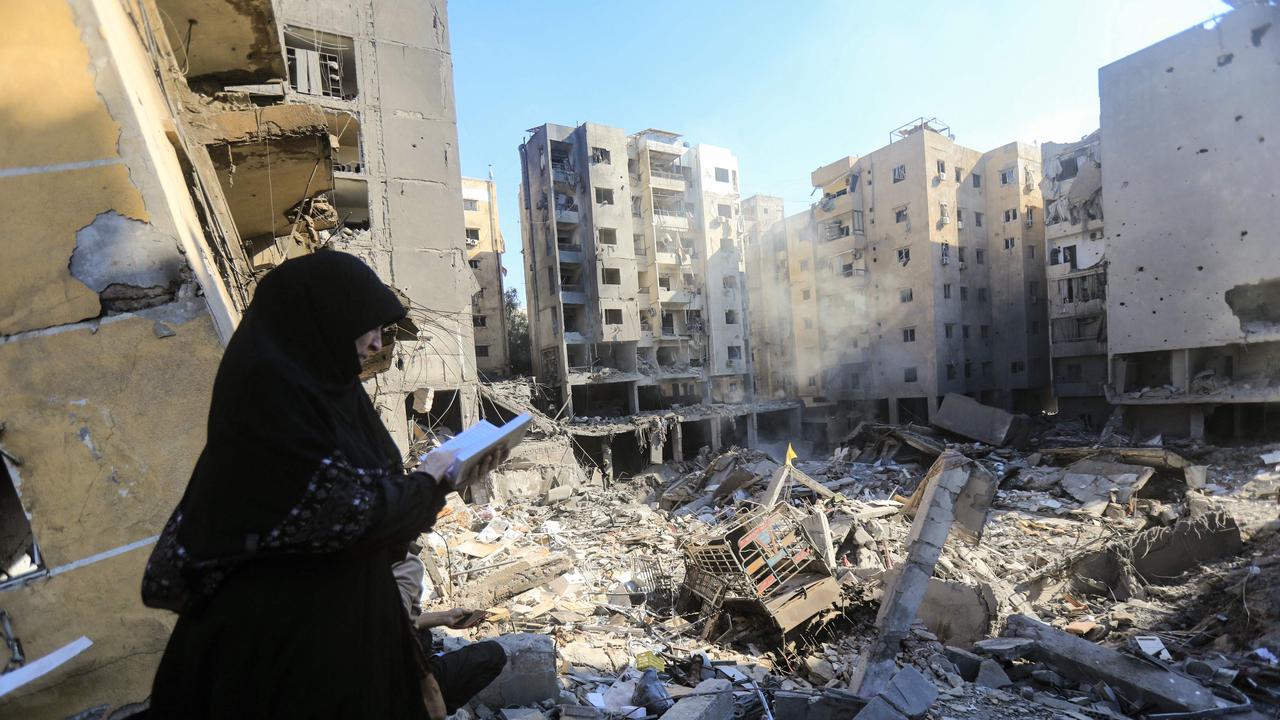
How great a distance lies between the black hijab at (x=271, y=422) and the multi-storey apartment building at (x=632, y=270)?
28658 mm

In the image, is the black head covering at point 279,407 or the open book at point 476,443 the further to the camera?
the open book at point 476,443

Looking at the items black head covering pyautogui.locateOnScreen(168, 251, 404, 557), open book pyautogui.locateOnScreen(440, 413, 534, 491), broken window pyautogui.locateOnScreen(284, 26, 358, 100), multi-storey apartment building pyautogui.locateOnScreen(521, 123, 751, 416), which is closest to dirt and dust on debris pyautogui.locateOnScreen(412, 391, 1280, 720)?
open book pyautogui.locateOnScreen(440, 413, 534, 491)

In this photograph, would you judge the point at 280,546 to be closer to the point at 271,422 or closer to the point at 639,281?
the point at 271,422

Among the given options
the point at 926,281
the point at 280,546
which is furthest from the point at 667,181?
the point at 280,546

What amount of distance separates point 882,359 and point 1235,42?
19.8m

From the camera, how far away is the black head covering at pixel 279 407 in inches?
58.9

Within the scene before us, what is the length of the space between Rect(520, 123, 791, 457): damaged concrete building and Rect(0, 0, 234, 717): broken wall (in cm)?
2686

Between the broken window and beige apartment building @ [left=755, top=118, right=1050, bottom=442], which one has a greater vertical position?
the broken window

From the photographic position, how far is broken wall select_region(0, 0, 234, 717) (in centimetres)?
288

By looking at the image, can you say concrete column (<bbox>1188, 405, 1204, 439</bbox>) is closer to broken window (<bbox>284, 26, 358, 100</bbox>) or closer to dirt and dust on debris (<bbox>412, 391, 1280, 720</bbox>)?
dirt and dust on debris (<bbox>412, 391, 1280, 720</bbox>)

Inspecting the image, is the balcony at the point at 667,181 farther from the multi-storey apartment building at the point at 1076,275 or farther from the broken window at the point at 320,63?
the broken window at the point at 320,63

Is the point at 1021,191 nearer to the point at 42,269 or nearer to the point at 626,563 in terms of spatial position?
the point at 626,563

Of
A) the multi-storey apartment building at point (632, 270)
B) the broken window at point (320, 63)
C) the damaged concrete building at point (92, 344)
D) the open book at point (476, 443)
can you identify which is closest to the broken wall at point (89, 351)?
the damaged concrete building at point (92, 344)

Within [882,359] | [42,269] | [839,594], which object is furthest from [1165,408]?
[42,269]
